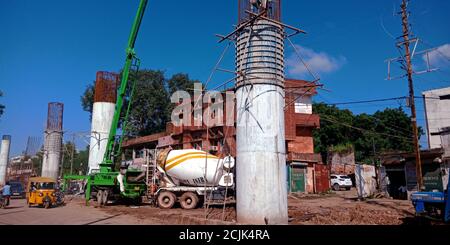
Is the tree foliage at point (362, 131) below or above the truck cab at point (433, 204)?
above

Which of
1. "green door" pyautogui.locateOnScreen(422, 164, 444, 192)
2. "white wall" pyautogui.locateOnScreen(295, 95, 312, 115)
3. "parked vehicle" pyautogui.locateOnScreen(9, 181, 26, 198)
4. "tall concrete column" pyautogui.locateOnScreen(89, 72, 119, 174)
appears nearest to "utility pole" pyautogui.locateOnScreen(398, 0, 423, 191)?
"green door" pyautogui.locateOnScreen(422, 164, 444, 192)

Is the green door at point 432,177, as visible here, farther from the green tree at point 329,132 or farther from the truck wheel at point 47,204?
the green tree at point 329,132

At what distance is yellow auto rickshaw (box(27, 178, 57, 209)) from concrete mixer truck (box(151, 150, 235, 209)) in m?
7.65

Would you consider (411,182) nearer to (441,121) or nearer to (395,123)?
(441,121)

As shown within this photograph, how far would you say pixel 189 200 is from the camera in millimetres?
20234

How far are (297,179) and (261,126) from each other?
21285 mm

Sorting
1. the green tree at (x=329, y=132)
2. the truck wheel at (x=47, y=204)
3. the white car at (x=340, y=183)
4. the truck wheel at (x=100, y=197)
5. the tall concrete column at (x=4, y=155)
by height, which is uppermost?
the green tree at (x=329, y=132)

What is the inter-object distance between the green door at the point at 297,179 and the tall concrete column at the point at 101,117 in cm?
2090

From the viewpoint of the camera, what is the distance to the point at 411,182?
2589 cm

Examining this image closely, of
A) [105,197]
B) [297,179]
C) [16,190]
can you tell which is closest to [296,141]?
[297,179]

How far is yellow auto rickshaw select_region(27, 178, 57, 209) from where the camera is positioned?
2301cm

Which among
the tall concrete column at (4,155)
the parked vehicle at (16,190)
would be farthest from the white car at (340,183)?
the tall concrete column at (4,155)

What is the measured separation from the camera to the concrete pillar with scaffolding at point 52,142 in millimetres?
42156
